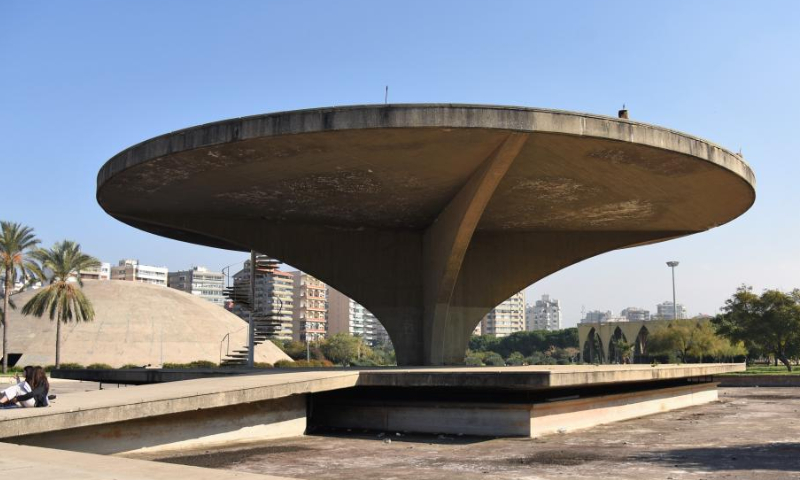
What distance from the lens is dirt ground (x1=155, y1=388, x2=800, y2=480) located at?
11750mm

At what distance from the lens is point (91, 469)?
24.4 feet

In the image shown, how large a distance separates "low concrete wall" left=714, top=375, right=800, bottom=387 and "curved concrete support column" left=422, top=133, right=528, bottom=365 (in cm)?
2594

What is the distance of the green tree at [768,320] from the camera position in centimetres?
5338

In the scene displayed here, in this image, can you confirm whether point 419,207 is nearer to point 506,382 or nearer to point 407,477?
point 506,382

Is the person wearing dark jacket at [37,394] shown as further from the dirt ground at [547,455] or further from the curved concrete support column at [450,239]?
the curved concrete support column at [450,239]

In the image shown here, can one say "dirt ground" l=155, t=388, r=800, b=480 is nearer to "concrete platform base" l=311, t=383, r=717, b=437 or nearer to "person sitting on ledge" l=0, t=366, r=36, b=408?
"concrete platform base" l=311, t=383, r=717, b=437

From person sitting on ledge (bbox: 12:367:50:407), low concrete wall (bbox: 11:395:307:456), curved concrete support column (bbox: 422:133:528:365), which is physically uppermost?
curved concrete support column (bbox: 422:133:528:365)

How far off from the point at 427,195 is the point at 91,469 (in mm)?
17497

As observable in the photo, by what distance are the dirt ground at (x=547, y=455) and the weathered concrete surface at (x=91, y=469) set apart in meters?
3.98

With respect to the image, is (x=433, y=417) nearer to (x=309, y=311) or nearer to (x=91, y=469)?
(x=91, y=469)

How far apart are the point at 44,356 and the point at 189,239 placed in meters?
38.7

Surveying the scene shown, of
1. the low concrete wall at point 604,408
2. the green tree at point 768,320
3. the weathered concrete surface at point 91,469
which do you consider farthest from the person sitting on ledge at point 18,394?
the green tree at point 768,320

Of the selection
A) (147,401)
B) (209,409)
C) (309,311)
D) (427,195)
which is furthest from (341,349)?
(147,401)

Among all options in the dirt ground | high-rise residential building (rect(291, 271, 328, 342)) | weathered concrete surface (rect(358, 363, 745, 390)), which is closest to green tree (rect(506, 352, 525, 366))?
high-rise residential building (rect(291, 271, 328, 342))
